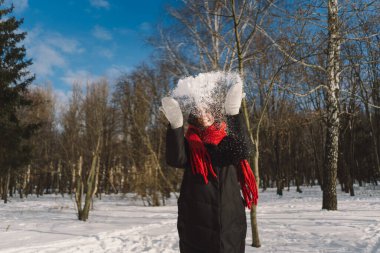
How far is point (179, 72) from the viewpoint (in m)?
12.2

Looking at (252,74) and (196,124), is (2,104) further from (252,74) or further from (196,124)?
(196,124)

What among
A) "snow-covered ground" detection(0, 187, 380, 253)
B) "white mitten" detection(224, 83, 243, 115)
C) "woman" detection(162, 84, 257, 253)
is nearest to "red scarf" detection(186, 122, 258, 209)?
"woman" detection(162, 84, 257, 253)

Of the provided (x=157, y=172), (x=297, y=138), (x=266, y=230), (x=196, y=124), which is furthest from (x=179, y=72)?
(x=297, y=138)

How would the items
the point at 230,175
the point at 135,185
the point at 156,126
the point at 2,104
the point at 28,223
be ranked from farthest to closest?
the point at 156,126 < the point at 135,185 < the point at 2,104 < the point at 28,223 < the point at 230,175

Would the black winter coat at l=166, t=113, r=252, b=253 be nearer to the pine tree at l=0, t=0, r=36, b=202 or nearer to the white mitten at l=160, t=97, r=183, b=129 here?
the white mitten at l=160, t=97, r=183, b=129

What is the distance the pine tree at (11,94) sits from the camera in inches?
569

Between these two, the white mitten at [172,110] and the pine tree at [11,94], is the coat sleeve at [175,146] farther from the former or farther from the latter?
Result: the pine tree at [11,94]

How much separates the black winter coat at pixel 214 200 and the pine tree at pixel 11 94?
14.3 m

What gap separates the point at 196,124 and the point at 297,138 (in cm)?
2929

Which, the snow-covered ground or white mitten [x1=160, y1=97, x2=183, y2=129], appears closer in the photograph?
white mitten [x1=160, y1=97, x2=183, y2=129]

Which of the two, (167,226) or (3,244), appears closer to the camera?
(3,244)

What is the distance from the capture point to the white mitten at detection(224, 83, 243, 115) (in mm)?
2244

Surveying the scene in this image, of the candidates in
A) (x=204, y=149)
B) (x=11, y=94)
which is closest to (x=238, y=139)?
(x=204, y=149)

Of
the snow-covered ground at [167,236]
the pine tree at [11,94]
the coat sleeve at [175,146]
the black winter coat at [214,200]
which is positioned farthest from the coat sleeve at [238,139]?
the pine tree at [11,94]
